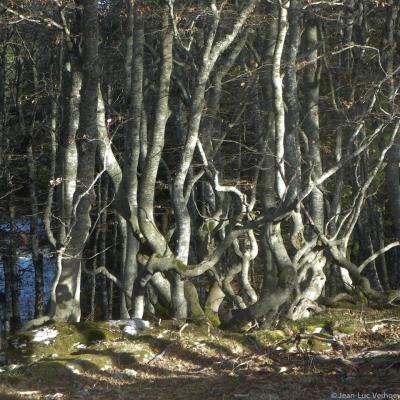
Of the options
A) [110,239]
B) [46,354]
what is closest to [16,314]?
[110,239]

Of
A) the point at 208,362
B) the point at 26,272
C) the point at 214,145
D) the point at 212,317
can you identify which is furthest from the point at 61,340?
the point at 26,272

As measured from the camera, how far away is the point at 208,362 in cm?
955

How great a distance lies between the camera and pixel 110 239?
2514cm

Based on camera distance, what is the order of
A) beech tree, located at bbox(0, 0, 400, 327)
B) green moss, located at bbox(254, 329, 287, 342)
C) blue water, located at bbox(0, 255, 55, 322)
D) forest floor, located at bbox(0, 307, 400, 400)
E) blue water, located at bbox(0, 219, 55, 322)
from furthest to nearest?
blue water, located at bbox(0, 255, 55, 322), blue water, located at bbox(0, 219, 55, 322), beech tree, located at bbox(0, 0, 400, 327), green moss, located at bbox(254, 329, 287, 342), forest floor, located at bbox(0, 307, 400, 400)

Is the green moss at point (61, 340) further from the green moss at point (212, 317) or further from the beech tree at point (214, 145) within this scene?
the green moss at point (212, 317)

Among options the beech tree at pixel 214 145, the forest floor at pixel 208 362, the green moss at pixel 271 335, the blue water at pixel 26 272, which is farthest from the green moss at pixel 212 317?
the blue water at pixel 26 272

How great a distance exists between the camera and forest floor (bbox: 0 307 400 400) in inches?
293

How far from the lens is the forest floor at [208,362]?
745cm

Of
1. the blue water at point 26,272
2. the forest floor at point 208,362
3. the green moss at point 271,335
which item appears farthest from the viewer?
the blue water at point 26,272

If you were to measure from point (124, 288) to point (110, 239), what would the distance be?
11.2 meters

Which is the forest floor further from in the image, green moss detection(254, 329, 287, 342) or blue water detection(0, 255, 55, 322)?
blue water detection(0, 255, 55, 322)

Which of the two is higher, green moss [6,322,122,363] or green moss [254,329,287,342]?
green moss [6,322,122,363]

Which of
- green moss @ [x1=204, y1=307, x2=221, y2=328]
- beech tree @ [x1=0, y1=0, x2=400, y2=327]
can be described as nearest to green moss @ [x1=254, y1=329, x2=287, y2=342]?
beech tree @ [x1=0, y1=0, x2=400, y2=327]

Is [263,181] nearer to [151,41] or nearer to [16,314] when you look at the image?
[151,41]
